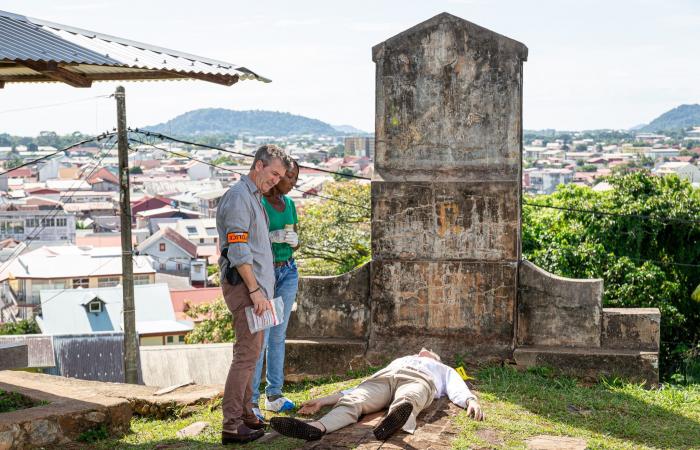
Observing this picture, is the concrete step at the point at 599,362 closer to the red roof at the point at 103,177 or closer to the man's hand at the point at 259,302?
the man's hand at the point at 259,302

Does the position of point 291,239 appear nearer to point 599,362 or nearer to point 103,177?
point 599,362

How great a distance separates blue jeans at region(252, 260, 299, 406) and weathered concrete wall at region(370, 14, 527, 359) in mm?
1139

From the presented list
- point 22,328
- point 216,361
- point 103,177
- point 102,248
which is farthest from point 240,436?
point 103,177

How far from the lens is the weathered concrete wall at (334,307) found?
6.68 meters

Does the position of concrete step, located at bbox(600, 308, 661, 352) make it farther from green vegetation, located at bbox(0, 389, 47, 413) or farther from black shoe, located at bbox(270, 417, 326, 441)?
green vegetation, located at bbox(0, 389, 47, 413)

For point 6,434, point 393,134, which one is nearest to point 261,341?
point 6,434

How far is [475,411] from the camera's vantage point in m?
5.07

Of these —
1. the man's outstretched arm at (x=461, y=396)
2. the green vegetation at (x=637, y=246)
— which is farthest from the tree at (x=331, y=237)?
the man's outstretched arm at (x=461, y=396)

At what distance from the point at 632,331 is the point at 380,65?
2.57 m

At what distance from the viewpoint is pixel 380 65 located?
6531mm

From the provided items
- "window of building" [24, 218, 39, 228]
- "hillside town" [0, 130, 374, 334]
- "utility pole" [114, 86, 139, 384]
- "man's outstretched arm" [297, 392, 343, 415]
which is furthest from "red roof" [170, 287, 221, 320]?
"window of building" [24, 218, 39, 228]

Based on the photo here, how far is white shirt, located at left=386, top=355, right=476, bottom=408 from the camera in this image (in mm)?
5258

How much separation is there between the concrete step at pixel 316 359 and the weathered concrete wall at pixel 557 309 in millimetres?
1192

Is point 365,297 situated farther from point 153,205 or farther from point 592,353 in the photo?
point 153,205
